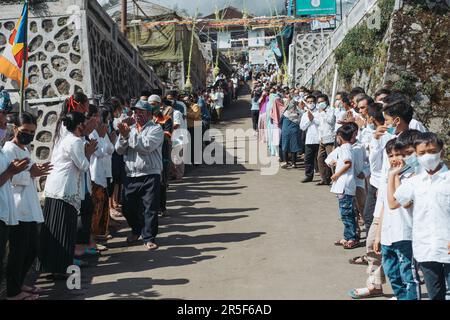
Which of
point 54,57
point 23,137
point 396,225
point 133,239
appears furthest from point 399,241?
point 54,57

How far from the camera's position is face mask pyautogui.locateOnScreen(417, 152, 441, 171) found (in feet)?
14.4

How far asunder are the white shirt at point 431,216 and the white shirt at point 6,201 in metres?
3.59

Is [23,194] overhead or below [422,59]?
below

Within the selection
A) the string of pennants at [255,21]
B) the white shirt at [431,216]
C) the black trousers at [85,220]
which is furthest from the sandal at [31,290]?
the string of pennants at [255,21]

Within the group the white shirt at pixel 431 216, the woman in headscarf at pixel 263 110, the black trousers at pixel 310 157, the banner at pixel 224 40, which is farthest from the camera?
the banner at pixel 224 40

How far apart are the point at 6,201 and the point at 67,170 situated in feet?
3.93

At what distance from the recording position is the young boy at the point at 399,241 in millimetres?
4867

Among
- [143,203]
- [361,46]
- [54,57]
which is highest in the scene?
[361,46]

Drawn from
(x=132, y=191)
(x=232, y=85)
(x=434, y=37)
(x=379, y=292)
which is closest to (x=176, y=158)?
(x=132, y=191)

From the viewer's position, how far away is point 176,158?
12.9 metres

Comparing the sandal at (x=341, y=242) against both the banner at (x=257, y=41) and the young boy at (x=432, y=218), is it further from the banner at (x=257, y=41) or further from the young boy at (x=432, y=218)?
the banner at (x=257, y=41)

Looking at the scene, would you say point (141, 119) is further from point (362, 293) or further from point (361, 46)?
point (361, 46)

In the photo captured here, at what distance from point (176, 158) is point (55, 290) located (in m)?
7.02

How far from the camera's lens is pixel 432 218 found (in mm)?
4398
